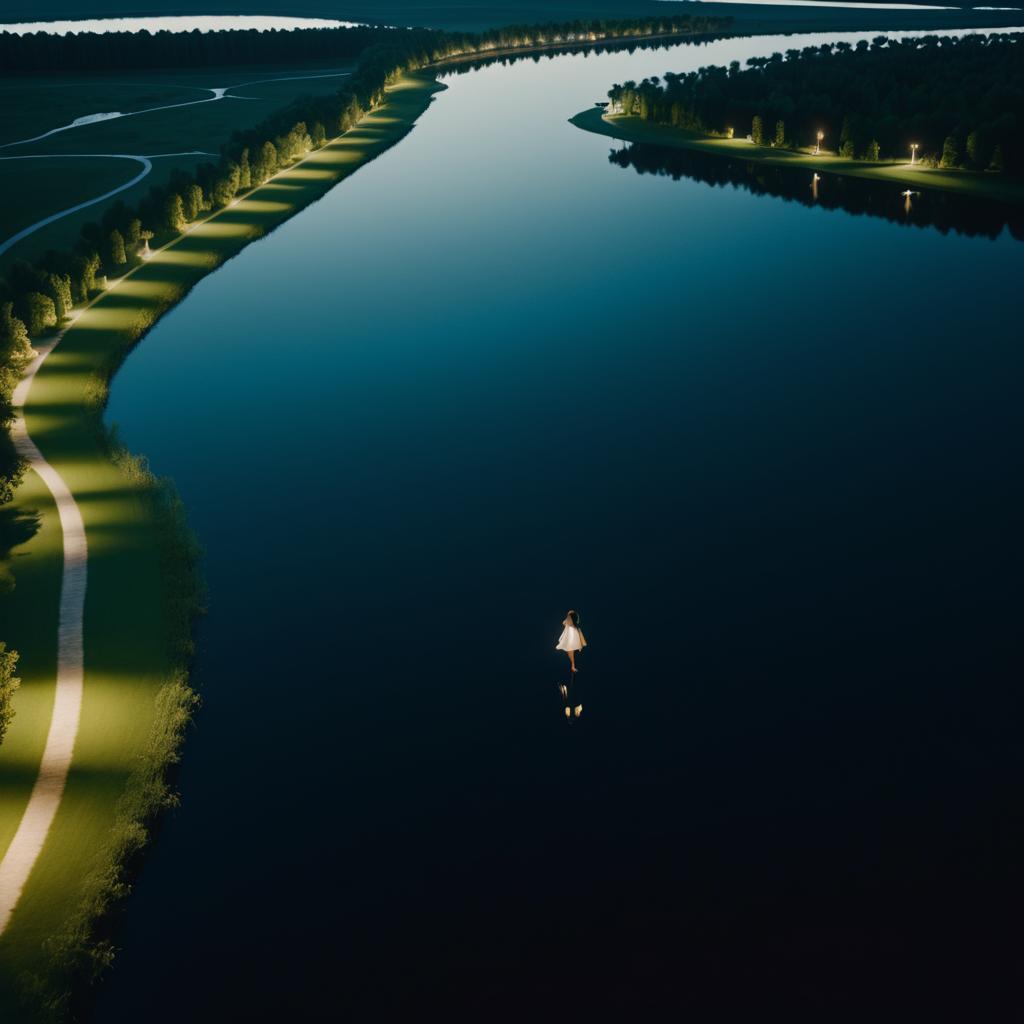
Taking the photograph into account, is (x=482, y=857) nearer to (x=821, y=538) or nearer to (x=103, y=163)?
(x=821, y=538)

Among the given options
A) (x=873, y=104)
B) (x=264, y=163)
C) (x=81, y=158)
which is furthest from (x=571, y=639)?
(x=81, y=158)

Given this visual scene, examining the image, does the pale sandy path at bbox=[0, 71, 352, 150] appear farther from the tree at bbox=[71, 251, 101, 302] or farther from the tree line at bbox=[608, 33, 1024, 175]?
the tree line at bbox=[608, 33, 1024, 175]

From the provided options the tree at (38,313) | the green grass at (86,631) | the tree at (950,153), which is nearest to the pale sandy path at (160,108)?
the tree at (38,313)

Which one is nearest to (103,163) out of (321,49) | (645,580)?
(645,580)

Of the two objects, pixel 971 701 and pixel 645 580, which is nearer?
pixel 971 701

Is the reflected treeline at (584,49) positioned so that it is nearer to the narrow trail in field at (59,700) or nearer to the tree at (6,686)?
the narrow trail in field at (59,700)

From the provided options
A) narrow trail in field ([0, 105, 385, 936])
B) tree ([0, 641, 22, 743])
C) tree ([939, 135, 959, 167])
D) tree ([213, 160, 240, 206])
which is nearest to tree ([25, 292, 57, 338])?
narrow trail in field ([0, 105, 385, 936])

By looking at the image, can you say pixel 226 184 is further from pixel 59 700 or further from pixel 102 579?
pixel 59 700
